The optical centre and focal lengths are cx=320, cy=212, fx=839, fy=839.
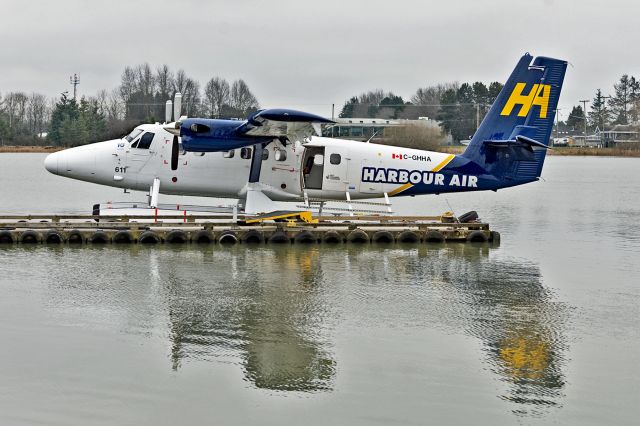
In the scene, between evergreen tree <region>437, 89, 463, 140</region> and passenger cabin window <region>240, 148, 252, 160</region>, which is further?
evergreen tree <region>437, 89, 463, 140</region>

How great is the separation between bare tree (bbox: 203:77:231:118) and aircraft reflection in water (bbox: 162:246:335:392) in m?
55.4

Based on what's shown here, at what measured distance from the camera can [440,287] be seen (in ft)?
46.7

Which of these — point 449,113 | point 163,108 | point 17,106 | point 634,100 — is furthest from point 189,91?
point 634,100

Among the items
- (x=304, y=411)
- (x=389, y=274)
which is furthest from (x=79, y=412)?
(x=389, y=274)

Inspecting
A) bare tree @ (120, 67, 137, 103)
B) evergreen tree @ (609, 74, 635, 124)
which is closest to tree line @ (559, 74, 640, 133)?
evergreen tree @ (609, 74, 635, 124)

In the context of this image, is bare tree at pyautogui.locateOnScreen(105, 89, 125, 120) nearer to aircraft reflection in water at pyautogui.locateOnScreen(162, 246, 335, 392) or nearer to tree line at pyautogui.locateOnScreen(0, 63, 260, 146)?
tree line at pyautogui.locateOnScreen(0, 63, 260, 146)

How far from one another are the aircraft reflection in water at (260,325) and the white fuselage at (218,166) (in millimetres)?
4416

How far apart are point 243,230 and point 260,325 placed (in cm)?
706

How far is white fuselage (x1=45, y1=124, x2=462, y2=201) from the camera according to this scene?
1950cm

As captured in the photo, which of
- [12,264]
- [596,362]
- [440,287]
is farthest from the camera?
[12,264]

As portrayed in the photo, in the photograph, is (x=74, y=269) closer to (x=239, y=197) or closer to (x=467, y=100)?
(x=239, y=197)

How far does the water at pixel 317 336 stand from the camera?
8359mm

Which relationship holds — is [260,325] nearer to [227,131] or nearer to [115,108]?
[227,131]

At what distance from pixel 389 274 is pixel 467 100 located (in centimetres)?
10691
